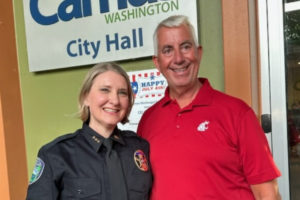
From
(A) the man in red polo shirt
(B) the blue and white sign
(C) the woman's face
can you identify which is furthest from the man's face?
(B) the blue and white sign

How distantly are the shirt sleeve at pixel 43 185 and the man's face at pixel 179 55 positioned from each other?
66cm

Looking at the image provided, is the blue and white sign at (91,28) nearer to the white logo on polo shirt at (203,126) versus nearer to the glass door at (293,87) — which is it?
the glass door at (293,87)

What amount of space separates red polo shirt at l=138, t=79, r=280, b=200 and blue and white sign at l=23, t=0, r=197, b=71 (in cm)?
86

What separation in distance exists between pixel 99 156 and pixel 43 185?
0.24 meters

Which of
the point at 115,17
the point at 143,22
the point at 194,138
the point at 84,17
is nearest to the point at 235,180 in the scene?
the point at 194,138

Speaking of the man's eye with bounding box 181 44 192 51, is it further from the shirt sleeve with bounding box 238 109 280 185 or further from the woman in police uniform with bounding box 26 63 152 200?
the shirt sleeve with bounding box 238 109 280 185

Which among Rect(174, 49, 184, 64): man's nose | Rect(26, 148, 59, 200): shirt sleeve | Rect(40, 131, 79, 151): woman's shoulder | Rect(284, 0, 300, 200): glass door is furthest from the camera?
Rect(284, 0, 300, 200): glass door

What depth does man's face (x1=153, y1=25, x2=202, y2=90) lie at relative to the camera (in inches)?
57.3

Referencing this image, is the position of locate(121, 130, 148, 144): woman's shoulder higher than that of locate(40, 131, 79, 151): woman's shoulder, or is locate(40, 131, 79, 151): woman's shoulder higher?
locate(40, 131, 79, 151): woman's shoulder

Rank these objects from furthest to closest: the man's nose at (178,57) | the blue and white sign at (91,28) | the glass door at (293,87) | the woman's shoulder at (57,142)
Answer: the blue and white sign at (91,28) → the glass door at (293,87) → the man's nose at (178,57) → the woman's shoulder at (57,142)

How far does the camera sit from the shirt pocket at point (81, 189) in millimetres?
1281

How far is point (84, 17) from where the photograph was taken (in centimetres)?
245

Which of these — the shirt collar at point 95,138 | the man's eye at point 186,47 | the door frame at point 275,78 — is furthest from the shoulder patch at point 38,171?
the door frame at point 275,78

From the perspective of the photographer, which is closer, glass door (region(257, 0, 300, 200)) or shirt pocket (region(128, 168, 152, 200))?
shirt pocket (region(128, 168, 152, 200))
